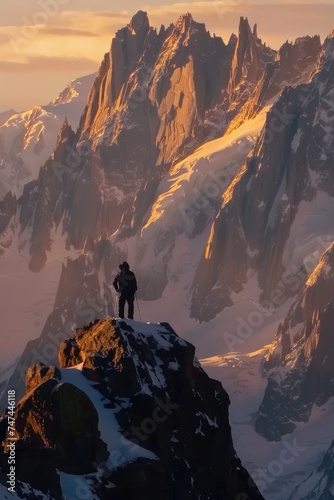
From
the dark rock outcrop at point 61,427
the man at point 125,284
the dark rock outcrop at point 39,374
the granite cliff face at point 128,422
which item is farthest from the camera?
the man at point 125,284

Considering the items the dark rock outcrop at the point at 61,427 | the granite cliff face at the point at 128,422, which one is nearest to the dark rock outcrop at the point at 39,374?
the granite cliff face at the point at 128,422

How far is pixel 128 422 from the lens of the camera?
248 ft

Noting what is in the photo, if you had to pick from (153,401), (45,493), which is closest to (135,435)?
(153,401)

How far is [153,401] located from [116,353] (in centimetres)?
261

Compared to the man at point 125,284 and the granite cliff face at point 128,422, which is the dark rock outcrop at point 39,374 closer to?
the granite cliff face at point 128,422

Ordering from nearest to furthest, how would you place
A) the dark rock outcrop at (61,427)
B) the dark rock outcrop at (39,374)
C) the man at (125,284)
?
the dark rock outcrop at (61,427), the dark rock outcrop at (39,374), the man at (125,284)

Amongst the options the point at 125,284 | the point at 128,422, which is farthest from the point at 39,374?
the point at 125,284

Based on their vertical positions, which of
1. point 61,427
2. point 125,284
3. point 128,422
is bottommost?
point 61,427

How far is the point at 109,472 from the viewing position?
73.0 m

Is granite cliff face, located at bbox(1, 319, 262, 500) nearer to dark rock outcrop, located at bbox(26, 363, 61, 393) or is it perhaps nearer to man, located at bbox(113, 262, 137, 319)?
dark rock outcrop, located at bbox(26, 363, 61, 393)

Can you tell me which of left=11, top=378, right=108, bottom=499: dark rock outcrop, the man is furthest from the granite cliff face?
the man

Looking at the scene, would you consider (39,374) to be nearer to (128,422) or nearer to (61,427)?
(128,422)

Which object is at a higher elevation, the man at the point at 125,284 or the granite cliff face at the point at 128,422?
the man at the point at 125,284

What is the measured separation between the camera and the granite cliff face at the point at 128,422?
72.7 metres
